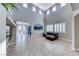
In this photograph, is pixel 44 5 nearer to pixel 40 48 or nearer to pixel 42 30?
Result: pixel 42 30

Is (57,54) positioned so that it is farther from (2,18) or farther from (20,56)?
(2,18)

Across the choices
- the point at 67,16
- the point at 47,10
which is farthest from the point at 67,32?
the point at 47,10

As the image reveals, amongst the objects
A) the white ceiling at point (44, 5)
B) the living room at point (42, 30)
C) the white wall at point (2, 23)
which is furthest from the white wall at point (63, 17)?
the white wall at point (2, 23)

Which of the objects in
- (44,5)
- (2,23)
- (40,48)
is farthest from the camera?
(40,48)

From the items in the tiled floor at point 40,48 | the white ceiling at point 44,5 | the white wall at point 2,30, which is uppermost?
the white ceiling at point 44,5

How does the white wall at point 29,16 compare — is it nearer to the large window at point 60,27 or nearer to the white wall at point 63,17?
the white wall at point 63,17

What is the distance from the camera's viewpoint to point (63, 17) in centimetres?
286

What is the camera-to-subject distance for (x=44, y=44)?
9.57ft

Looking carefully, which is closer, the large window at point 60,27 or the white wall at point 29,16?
the white wall at point 29,16

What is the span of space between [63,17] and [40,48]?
1075 mm

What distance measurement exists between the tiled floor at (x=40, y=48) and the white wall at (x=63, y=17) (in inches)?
9.7

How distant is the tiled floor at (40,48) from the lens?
8.82 ft

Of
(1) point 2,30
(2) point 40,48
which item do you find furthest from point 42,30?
(1) point 2,30

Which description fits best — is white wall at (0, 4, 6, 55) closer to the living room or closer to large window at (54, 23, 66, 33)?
the living room
